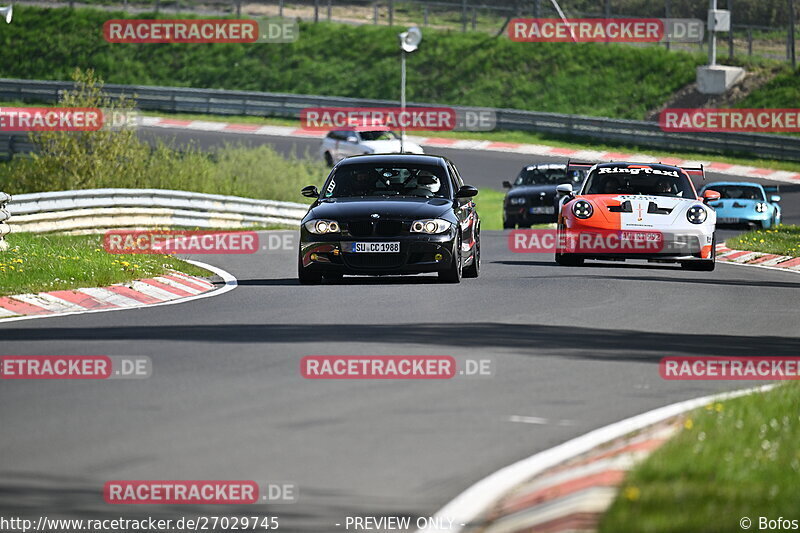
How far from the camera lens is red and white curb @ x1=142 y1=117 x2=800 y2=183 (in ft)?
157

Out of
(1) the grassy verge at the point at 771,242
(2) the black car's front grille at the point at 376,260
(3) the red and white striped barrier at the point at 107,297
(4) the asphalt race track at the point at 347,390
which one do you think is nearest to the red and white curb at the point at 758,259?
(1) the grassy verge at the point at 771,242

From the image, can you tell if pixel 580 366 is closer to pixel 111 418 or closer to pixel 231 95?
pixel 111 418

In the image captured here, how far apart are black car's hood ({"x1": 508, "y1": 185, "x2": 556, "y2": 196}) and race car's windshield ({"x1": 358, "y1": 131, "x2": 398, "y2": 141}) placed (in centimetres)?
1403

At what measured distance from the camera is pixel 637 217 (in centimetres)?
2006

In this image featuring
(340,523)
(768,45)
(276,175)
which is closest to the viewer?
(340,523)

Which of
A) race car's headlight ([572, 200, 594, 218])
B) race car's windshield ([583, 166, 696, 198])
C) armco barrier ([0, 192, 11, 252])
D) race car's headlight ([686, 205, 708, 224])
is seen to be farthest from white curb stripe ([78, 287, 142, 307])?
race car's headlight ([686, 205, 708, 224])

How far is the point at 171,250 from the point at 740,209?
50.3 ft

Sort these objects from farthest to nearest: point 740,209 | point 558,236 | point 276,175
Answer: point 276,175
point 740,209
point 558,236

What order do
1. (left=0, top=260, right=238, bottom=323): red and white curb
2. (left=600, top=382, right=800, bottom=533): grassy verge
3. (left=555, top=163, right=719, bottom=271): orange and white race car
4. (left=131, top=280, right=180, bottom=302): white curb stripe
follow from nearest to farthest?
(left=600, top=382, right=800, bottom=533): grassy verge < (left=0, top=260, right=238, bottom=323): red and white curb < (left=131, top=280, right=180, bottom=302): white curb stripe < (left=555, top=163, right=719, bottom=271): orange and white race car

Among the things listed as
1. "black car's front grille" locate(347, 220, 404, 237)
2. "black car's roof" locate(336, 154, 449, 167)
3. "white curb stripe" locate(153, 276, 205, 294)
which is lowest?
"white curb stripe" locate(153, 276, 205, 294)

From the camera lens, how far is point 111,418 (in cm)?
916

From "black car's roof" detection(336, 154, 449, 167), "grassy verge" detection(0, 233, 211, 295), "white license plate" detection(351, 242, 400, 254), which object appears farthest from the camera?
"black car's roof" detection(336, 154, 449, 167)

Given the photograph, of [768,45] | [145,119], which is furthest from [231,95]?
[768,45]

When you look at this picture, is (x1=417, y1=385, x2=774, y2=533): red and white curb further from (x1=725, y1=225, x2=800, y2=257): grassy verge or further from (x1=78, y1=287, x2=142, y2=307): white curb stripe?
(x1=725, y1=225, x2=800, y2=257): grassy verge
